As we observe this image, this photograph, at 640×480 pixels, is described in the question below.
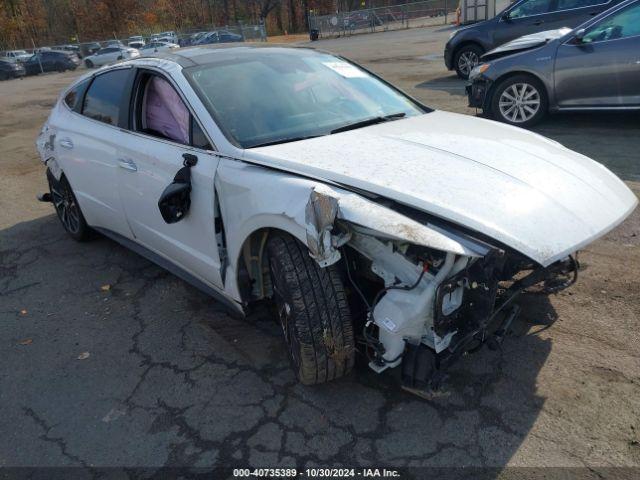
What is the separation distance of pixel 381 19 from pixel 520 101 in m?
33.6

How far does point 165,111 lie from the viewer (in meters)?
3.40

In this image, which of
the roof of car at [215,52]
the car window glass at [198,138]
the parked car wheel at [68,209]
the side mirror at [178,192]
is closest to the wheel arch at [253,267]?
the side mirror at [178,192]

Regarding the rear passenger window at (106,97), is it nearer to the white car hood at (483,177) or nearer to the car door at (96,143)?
the car door at (96,143)

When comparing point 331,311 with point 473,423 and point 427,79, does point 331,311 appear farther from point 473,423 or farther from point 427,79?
point 427,79

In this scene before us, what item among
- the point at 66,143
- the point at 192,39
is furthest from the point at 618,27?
the point at 192,39

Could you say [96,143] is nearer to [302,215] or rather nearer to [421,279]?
[302,215]

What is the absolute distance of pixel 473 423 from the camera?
2420 millimetres

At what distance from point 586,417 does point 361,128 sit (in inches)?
77.3

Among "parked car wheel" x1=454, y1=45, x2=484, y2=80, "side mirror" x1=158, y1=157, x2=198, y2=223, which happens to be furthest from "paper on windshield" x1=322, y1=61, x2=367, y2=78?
"parked car wheel" x1=454, y1=45, x2=484, y2=80

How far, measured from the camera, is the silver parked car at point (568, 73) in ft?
20.7

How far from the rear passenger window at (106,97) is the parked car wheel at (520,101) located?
5.16 metres

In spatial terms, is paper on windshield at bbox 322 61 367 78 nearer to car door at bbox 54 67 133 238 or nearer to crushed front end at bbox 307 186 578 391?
car door at bbox 54 67 133 238

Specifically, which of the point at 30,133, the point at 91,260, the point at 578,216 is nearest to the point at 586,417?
the point at 578,216

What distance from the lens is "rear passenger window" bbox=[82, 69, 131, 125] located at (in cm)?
386
